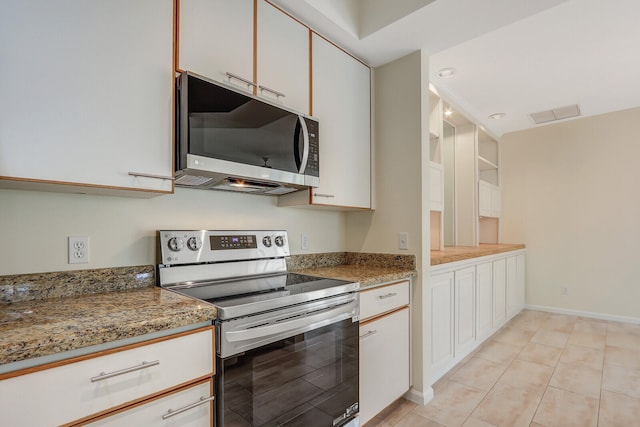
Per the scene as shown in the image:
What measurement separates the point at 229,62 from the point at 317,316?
4.00 feet

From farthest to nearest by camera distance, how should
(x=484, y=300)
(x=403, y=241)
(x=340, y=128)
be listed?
(x=484, y=300) < (x=403, y=241) < (x=340, y=128)

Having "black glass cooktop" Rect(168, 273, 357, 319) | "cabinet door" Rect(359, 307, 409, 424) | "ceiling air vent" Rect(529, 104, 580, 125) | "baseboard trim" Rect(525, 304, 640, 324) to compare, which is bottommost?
"baseboard trim" Rect(525, 304, 640, 324)

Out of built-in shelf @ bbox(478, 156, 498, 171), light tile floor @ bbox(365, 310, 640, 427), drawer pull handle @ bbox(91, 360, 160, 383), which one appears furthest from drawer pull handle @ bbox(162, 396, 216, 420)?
built-in shelf @ bbox(478, 156, 498, 171)

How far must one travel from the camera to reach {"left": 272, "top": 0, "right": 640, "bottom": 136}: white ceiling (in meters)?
1.79

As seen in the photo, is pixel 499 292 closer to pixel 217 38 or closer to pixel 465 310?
pixel 465 310

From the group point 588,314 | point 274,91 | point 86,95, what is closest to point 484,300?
point 588,314

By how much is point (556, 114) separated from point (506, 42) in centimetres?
203

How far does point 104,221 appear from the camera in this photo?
1396 mm

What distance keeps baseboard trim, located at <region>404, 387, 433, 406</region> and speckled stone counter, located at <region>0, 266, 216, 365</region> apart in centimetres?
162

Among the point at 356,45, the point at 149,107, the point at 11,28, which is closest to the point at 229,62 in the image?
the point at 149,107

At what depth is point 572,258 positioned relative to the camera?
13.4 ft

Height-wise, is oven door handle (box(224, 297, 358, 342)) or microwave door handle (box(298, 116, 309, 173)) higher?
microwave door handle (box(298, 116, 309, 173))

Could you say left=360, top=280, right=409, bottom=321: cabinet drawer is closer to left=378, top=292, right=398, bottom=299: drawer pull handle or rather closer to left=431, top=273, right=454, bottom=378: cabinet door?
left=378, top=292, right=398, bottom=299: drawer pull handle

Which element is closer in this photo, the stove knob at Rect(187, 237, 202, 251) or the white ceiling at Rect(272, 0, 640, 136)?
the stove knob at Rect(187, 237, 202, 251)
